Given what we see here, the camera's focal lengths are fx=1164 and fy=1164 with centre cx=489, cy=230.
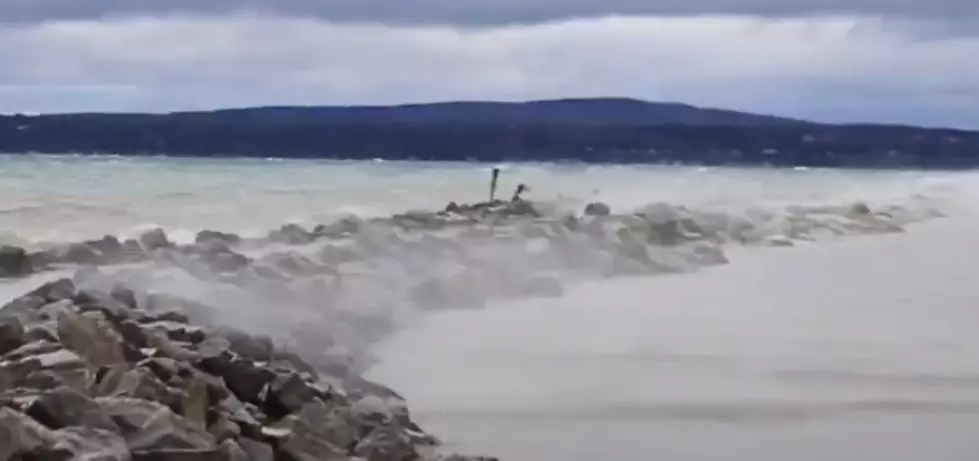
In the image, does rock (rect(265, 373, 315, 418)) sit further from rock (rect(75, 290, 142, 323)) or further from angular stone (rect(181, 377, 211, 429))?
rock (rect(75, 290, 142, 323))

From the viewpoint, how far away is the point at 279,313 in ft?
5.34

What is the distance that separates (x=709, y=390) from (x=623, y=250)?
264 millimetres

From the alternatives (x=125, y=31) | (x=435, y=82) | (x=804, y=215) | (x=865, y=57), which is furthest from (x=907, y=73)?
(x=125, y=31)

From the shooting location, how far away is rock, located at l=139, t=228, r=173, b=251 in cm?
164

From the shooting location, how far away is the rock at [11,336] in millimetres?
1478

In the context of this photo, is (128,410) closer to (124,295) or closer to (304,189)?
(124,295)

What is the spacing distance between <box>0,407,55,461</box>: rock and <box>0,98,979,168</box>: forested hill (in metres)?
0.49

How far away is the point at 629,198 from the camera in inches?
70.4

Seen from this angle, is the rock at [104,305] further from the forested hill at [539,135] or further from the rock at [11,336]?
the forested hill at [539,135]

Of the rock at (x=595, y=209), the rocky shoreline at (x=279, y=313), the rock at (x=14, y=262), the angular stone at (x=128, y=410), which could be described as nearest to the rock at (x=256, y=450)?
the rocky shoreline at (x=279, y=313)

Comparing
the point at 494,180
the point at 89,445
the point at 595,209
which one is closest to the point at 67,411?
the point at 89,445

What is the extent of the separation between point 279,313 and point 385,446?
0.82ft

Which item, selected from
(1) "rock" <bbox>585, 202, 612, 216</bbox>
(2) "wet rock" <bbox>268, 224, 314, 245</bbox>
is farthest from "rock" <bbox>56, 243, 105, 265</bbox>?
(1) "rock" <bbox>585, 202, 612, 216</bbox>

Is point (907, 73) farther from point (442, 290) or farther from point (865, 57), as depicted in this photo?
point (442, 290)
